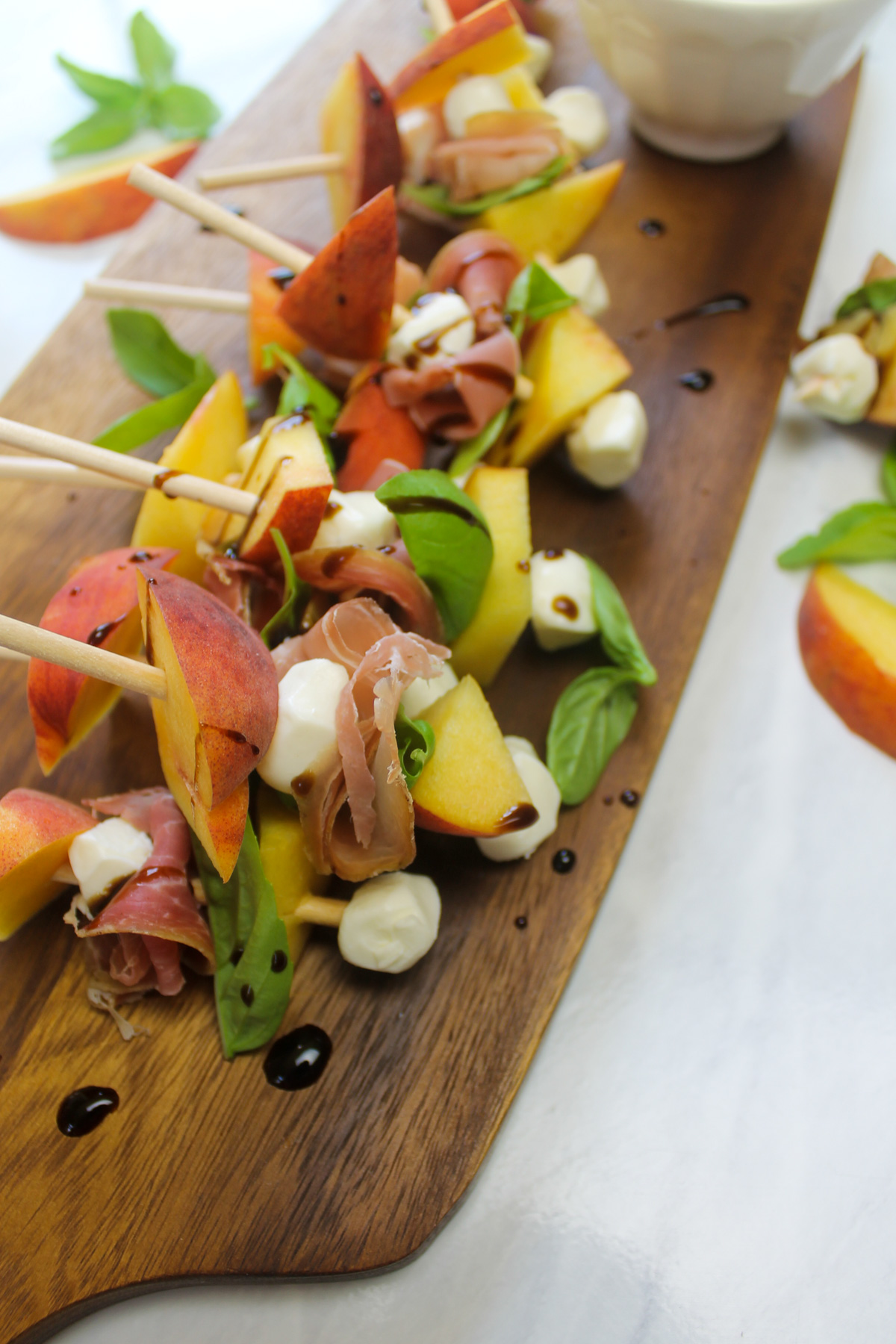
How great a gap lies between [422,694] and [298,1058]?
20.2 inches

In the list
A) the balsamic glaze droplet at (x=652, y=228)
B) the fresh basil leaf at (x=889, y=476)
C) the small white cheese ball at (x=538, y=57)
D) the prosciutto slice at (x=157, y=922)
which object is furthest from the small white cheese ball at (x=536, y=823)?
the small white cheese ball at (x=538, y=57)

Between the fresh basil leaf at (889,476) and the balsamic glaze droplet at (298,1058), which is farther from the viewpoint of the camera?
the fresh basil leaf at (889,476)

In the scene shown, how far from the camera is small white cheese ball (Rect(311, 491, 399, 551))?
1.43 meters

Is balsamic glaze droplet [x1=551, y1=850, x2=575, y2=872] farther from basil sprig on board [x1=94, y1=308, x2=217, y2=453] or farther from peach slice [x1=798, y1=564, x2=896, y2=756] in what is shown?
basil sprig on board [x1=94, y1=308, x2=217, y2=453]

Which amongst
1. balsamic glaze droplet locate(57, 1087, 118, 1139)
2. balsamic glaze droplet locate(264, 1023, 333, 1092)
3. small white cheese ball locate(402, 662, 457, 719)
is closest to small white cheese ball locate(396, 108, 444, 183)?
small white cheese ball locate(402, 662, 457, 719)

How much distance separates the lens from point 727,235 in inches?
84.0

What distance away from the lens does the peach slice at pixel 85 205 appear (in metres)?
2.48

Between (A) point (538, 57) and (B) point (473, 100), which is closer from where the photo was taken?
(B) point (473, 100)

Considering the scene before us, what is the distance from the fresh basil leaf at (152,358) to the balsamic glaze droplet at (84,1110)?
3.97ft

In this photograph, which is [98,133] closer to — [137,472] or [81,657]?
[137,472]

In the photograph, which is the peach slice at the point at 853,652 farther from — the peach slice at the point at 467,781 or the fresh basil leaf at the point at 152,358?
the fresh basil leaf at the point at 152,358

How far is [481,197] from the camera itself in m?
2.00

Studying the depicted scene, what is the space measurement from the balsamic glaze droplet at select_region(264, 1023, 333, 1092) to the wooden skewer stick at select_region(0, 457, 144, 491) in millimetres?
824

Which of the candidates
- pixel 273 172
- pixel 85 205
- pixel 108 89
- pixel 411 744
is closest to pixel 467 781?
pixel 411 744
